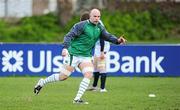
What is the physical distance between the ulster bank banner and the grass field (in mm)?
810

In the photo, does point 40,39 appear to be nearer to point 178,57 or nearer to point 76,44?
point 178,57

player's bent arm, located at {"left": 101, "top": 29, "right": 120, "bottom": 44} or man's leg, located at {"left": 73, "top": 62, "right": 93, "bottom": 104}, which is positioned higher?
player's bent arm, located at {"left": 101, "top": 29, "right": 120, "bottom": 44}

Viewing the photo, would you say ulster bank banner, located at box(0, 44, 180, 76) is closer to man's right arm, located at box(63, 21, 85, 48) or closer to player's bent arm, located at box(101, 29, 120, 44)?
player's bent arm, located at box(101, 29, 120, 44)

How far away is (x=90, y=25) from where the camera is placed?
16828 millimetres

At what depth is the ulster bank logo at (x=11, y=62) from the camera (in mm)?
25734

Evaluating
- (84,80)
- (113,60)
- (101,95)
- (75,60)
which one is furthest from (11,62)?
(84,80)

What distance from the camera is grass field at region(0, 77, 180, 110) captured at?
1598 centimetres

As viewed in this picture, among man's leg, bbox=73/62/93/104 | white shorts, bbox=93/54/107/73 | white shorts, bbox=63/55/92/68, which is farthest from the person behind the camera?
white shorts, bbox=93/54/107/73

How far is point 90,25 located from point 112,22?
24633mm

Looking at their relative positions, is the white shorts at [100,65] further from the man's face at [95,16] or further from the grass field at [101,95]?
the man's face at [95,16]

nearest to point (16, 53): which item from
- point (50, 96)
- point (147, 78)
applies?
point (147, 78)

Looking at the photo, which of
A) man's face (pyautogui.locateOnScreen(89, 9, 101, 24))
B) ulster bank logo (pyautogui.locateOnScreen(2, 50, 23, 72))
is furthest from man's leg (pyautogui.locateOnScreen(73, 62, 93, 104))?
ulster bank logo (pyautogui.locateOnScreen(2, 50, 23, 72))

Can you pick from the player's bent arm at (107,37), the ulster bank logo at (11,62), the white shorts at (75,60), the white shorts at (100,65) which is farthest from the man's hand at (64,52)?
the ulster bank logo at (11,62)

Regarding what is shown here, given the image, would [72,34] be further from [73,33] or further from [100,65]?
[100,65]
